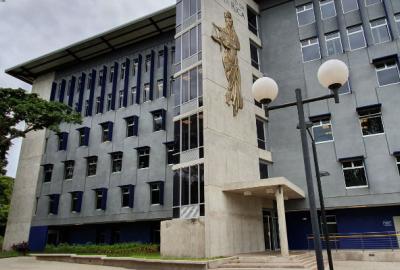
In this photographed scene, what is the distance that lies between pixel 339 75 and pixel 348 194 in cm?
1743

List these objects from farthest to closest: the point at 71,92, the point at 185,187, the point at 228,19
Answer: the point at 71,92
the point at 228,19
the point at 185,187

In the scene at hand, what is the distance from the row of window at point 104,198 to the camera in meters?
25.8

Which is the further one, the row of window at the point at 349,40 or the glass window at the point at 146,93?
the glass window at the point at 146,93

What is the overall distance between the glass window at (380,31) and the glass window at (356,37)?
0.72 meters

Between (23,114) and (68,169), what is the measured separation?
7267 millimetres

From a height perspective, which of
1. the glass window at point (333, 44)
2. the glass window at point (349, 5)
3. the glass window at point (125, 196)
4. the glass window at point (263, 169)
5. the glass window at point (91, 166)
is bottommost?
the glass window at point (125, 196)

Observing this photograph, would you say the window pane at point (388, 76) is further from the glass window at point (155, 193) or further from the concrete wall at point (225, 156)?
the glass window at point (155, 193)

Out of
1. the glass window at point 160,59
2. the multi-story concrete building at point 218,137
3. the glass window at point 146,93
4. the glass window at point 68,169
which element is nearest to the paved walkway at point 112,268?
the multi-story concrete building at point 218,137

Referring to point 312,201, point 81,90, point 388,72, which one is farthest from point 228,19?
point 312,201

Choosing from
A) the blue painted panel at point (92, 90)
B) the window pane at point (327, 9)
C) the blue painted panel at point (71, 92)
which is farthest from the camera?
the blue painted panel at point (71, 92)

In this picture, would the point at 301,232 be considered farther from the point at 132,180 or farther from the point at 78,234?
the point at 78,234

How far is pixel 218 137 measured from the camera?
1992 centimetres

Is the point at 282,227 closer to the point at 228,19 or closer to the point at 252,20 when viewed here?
the point at 228,19

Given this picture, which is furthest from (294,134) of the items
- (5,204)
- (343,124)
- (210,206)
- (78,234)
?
(5,204)
